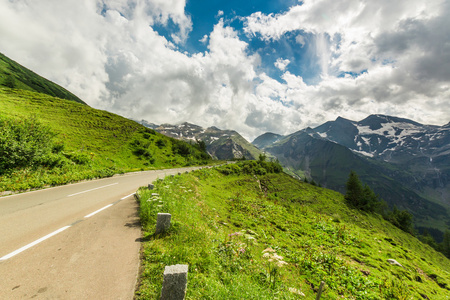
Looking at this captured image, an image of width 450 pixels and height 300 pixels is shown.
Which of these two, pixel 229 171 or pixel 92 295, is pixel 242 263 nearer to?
pixel 92 295

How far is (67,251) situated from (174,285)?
16.6 ft

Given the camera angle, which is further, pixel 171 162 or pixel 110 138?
pixel 171 162

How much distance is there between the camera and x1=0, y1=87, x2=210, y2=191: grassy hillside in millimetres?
17469

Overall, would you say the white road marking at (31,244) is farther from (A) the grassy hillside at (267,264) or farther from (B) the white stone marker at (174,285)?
(B) the white stone marker at (174,285)

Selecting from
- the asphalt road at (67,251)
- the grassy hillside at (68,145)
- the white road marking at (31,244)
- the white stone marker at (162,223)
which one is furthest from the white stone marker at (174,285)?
the grassy hillside at (68,145)

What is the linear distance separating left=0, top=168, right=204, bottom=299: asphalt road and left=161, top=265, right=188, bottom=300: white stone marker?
1166mm

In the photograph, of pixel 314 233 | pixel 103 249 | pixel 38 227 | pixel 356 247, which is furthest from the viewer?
pixel 314 233

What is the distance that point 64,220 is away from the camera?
902 cm

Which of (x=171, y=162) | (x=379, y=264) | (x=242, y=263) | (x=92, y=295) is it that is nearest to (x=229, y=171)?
(x=171, y=162)

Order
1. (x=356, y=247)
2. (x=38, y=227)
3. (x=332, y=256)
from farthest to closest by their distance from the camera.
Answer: (x=356, y=247) → (x=332, y=256) → (x=38, y=227)

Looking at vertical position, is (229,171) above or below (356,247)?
above

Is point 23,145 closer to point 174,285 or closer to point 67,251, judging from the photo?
point 67,251

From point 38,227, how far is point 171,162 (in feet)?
179

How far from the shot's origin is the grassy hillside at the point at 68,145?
57.3 ft
